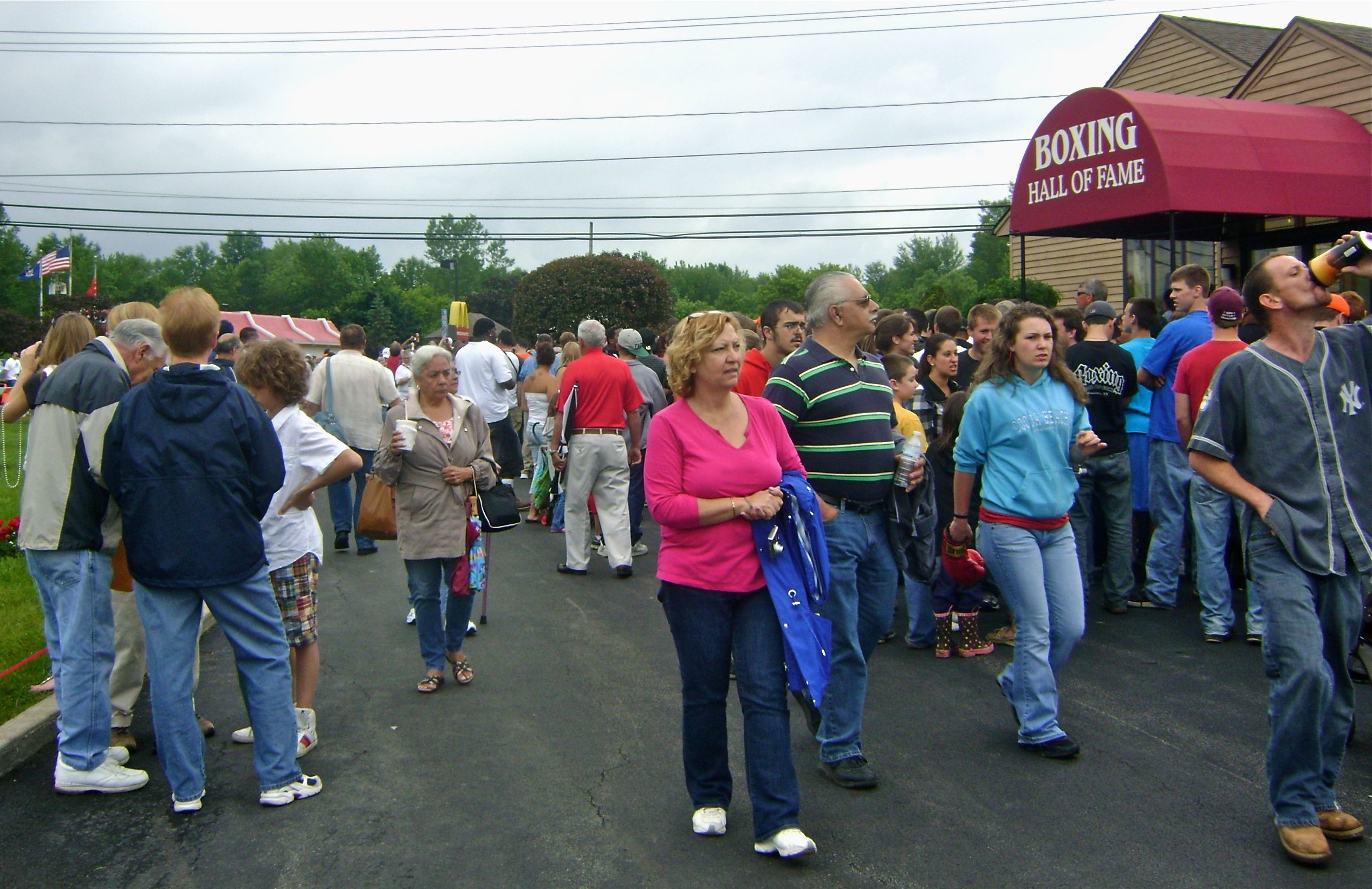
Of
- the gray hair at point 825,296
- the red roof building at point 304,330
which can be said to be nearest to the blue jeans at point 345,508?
the gray hair at point 825,296

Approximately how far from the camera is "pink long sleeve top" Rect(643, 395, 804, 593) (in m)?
3.82

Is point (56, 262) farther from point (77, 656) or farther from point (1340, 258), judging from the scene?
point (1340, 258)

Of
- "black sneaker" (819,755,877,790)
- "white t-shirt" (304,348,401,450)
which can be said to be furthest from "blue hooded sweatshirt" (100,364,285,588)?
"white t-shirt" (304,348,401,450)

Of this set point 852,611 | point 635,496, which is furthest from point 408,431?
point 635,496

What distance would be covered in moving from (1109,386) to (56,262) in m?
37.8

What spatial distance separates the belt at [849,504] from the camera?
4.49 m

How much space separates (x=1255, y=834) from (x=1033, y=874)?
37.6 inches

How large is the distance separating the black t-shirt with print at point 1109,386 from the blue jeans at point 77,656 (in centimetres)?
601

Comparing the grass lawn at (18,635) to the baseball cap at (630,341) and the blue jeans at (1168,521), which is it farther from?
the blue jeans at (1168,521)

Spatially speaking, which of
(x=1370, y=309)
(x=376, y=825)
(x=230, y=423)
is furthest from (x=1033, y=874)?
(x=1370, y=309)

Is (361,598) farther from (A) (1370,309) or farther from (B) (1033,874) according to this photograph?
(A) (1370,309)

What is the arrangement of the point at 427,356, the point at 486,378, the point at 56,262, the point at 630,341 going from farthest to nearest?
1. the point at 56,262
2. the point at 486,378
3. the point at 630,341
4. the point at 427,356

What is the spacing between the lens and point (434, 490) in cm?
588

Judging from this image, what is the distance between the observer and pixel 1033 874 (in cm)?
368
